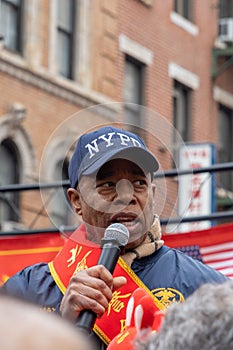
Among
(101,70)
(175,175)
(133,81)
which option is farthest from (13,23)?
(175,175)

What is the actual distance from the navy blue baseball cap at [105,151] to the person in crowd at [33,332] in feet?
6.88

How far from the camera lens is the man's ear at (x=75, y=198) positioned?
4.69 metres

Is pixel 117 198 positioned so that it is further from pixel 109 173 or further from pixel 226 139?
pixel 226 139

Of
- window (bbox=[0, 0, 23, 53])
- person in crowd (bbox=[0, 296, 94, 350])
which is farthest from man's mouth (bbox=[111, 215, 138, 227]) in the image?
window (bbox=[0, 0, 23, 53])

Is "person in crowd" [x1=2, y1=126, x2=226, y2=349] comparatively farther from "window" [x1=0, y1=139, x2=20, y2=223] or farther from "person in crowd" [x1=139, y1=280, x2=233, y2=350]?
"window" [x1=0, y1=139, x2=20, y2=223]

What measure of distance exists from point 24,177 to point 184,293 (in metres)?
16.5

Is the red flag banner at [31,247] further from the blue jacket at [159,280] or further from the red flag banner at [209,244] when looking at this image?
the blue jacket at [159,280]

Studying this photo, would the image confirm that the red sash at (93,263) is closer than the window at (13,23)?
Yes

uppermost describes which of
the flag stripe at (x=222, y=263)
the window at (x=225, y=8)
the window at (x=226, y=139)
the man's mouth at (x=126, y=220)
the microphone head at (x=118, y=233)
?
the window at (x=225, y=8)

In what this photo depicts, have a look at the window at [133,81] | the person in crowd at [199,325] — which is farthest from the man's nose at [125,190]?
the window at [133,81]

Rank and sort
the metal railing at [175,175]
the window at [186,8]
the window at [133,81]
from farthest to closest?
the window at [186,8], the window at [133,81], the metal railing at [175,175]

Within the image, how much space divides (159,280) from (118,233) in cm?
41

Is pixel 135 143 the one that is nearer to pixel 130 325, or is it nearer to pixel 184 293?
pixel 184 293

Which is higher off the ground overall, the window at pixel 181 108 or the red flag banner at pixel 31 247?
the window at pixel 181 108
